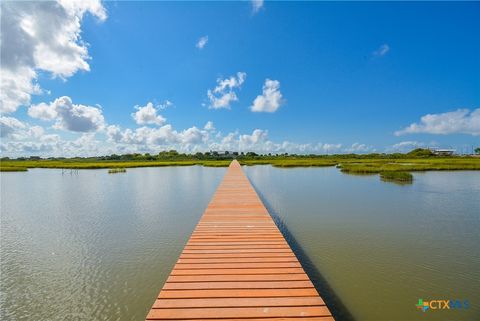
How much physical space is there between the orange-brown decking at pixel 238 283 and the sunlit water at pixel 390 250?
5.71 ft

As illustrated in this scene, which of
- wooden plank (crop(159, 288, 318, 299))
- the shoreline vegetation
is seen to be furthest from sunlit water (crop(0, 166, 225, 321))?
the shoreline vegetation

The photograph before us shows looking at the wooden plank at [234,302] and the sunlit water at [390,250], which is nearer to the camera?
the wooden plank at [234,302]

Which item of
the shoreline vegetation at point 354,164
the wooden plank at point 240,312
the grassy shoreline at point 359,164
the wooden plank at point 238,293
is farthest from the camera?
the grassy shoreline at point 359,164

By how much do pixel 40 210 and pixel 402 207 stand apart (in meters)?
20.3

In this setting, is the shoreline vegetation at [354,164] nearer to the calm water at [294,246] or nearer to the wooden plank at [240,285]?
the calm water at [294,246]

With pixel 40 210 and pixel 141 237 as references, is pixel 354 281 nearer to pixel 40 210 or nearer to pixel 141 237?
pixel 141 237

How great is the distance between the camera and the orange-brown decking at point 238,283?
3.26m

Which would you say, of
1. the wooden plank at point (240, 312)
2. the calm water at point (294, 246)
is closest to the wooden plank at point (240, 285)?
the wooden plank at point (240, 312)

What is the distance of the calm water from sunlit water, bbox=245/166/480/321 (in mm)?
30

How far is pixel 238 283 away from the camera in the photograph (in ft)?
13.2

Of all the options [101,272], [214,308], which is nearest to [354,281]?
[214,308]

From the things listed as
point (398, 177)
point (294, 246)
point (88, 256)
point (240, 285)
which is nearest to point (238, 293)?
point (240, 285)

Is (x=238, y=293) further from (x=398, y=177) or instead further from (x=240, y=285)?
(x=398, y=177)

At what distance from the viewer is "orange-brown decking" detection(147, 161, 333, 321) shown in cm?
326
